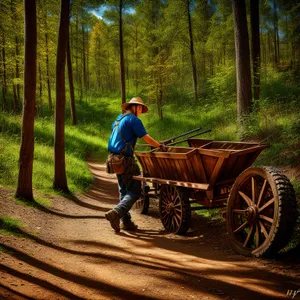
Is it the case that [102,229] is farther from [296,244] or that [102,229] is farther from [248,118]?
[248,118]

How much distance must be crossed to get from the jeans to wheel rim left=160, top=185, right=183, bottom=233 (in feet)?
1.78

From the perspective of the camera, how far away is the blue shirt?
5.94 meters

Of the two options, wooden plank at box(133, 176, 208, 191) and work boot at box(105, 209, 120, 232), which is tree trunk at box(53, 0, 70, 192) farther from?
work boot at box(105, 209, 120, 232)

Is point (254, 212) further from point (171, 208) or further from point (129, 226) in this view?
point (129, 226)

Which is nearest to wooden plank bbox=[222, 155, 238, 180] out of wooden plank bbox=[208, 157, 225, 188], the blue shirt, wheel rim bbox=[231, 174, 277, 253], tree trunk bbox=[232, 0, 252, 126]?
wooden plank bbox=[208, 157, 225, 188]

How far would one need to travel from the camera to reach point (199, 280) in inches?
128

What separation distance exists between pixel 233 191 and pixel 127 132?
8.36 ft

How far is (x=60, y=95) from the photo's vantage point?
371 inches

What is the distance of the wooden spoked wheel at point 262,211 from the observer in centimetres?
356

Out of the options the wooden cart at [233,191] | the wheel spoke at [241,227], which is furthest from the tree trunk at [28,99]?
the wheel spoke at [241,227]

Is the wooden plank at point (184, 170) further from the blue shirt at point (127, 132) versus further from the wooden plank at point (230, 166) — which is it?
the blue shirt at point (127, 132)

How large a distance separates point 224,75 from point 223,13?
7.96 meters

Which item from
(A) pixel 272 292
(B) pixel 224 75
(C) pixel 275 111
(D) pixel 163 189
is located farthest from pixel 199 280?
(B) pixel 224 75

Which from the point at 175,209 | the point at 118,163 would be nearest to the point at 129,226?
the point at 175,209
